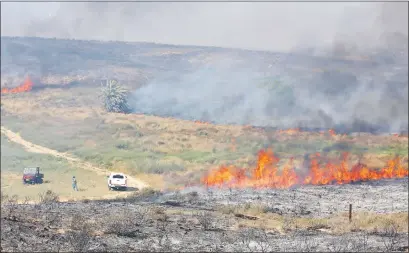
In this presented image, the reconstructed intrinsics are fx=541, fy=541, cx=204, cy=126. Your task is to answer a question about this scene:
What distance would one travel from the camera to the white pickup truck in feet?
122

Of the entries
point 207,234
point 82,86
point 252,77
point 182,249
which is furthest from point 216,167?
point 252,77

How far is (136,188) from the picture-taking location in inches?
1608

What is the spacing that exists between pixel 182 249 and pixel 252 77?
57618mm

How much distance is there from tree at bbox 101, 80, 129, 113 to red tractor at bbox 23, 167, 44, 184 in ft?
20.8

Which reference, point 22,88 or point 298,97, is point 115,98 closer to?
point 22,88

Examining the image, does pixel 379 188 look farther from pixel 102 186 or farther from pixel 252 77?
pixel 252 77

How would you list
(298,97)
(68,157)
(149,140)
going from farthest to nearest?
(298,97) → (149,140) → (68,157)

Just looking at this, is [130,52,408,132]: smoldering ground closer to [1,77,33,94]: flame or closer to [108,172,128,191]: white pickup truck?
[108,172,128,191]: white pickup truck

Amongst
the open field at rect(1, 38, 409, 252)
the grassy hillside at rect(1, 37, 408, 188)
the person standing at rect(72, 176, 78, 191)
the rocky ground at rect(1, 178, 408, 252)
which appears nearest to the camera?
the rocky ground at rect(1, 178, 408, 252)

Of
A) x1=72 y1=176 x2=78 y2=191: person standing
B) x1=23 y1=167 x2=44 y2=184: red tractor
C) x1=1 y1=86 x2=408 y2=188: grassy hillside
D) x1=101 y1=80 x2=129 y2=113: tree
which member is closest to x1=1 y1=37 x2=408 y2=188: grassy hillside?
x1=1 y1=86 x2=408 y2=188: grassy hillside

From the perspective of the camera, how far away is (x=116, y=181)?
38031 mm

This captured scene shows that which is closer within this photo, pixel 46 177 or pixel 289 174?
pixel 46 177

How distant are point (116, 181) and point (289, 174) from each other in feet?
74.9

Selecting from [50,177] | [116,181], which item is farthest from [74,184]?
[116,181]
